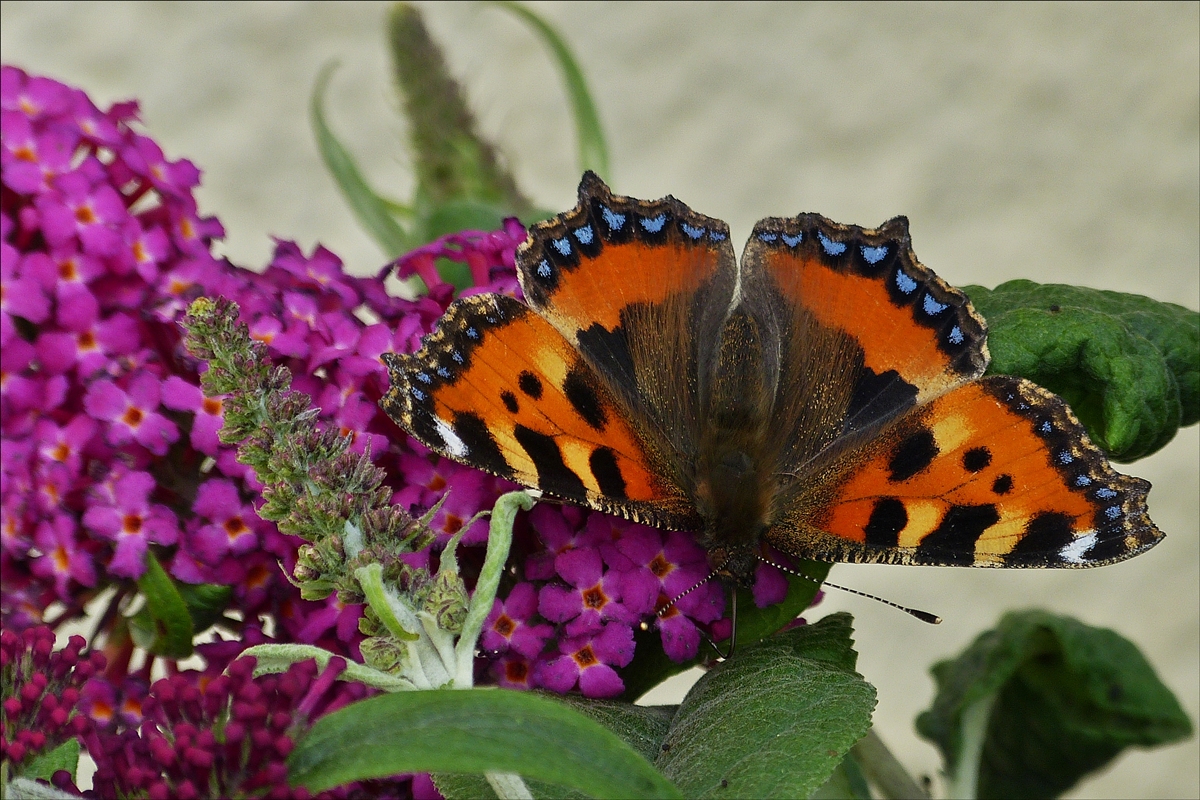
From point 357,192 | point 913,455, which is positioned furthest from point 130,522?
point 357,192

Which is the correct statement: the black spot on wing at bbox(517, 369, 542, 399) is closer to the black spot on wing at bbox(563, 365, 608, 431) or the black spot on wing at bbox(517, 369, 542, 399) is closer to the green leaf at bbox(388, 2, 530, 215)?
the black spot on wing at bbox(563, 365, 608, 431)

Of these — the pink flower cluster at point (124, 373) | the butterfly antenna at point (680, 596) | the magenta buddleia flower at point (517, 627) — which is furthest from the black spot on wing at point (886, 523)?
the pink flower cluster at point (124, 373)

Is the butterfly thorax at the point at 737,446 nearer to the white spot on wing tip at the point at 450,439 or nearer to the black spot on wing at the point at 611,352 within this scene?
the black spot on wing at the point at 611,352

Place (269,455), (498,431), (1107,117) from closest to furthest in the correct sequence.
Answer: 1. (269,455)
2. (498,431)
3. (1107,117)

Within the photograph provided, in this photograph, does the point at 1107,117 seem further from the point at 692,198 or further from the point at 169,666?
the point at 169,666

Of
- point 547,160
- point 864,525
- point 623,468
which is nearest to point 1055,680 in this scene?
point 864,525

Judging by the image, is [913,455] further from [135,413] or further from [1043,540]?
[135,413]
